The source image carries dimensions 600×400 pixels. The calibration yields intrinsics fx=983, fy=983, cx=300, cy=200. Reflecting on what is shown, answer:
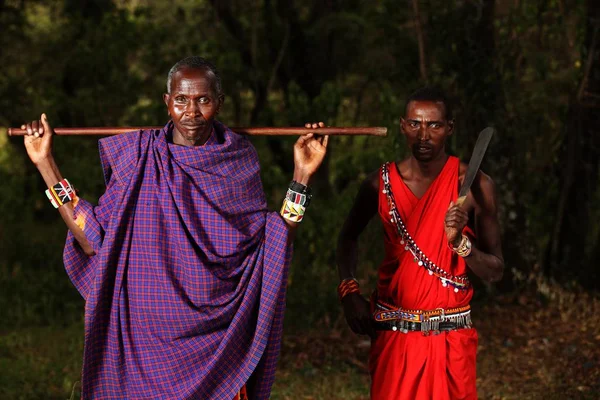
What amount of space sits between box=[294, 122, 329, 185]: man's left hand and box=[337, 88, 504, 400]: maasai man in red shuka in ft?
1.70

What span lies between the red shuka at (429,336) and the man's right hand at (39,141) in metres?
1.53

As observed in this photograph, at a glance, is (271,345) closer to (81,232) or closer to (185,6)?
(81,232)

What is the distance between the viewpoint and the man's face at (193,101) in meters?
3.77

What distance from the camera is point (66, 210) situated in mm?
3797

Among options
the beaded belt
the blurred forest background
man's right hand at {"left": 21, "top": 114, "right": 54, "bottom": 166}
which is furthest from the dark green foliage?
man's right hand at {"left": 21, "top": 114, "right": 54, "bottom": 166}

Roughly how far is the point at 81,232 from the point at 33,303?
219 inches

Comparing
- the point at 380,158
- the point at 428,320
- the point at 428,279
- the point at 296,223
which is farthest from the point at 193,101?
the point at 380,158

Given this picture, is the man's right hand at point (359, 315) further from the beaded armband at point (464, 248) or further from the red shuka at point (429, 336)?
the beaded armband at point (464, 248)

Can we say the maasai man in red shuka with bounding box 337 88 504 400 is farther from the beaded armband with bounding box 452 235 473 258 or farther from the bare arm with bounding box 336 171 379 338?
the beaded armband with bounding box 452 235 473 258

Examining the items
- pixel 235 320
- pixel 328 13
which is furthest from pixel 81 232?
pixel 328 13

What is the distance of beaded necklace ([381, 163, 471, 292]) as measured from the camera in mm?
4191

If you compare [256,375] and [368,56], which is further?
[368,56]

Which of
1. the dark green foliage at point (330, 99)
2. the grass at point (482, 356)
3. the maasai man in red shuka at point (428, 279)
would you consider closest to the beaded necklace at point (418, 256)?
the maasai man in red shuka at point (428, 279)

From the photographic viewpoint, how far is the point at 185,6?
13992 millimetres
